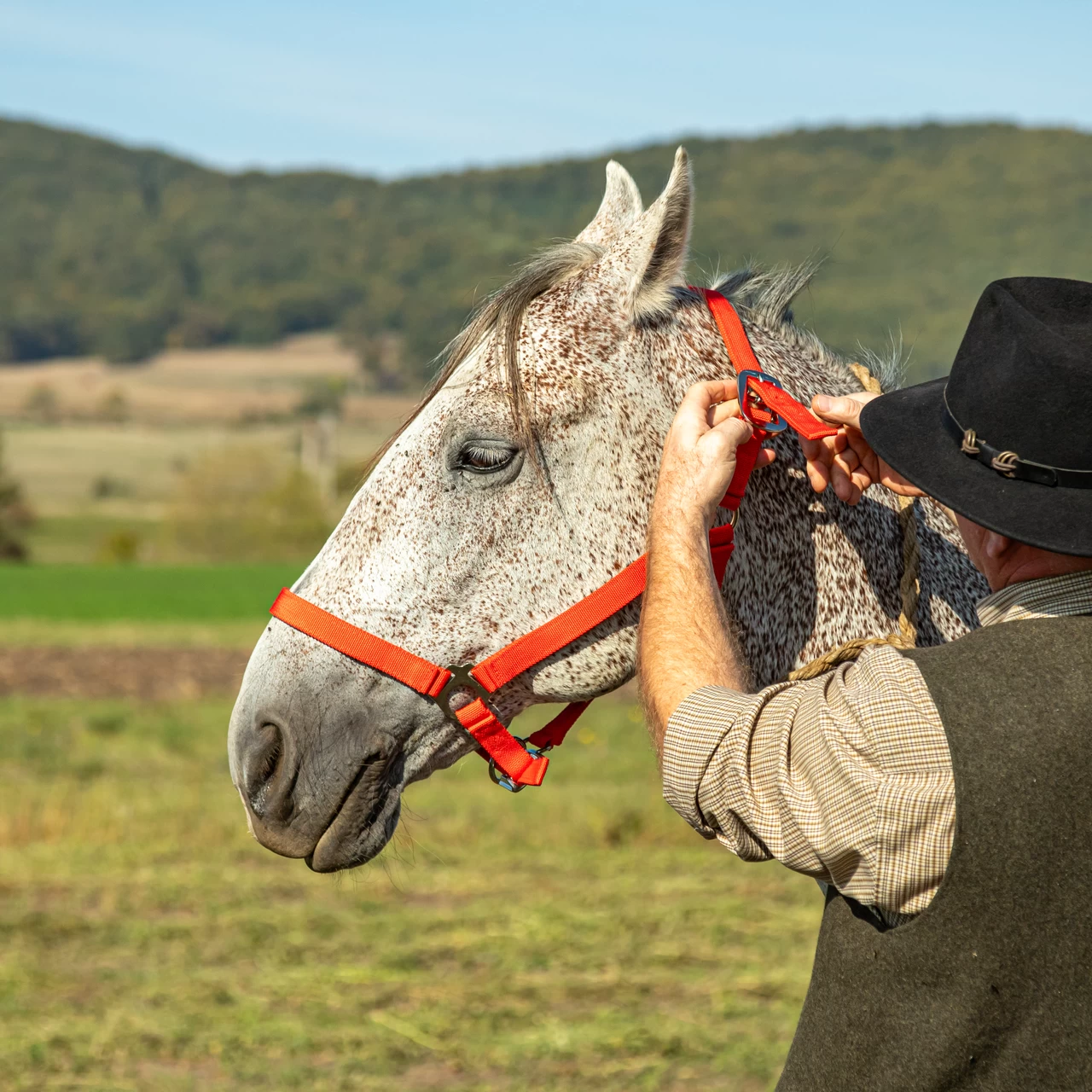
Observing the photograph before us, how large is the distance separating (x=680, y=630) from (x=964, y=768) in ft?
1.78

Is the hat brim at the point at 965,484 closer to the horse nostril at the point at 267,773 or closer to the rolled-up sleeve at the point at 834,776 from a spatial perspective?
the rolled-up sleeve at the point at 834,776

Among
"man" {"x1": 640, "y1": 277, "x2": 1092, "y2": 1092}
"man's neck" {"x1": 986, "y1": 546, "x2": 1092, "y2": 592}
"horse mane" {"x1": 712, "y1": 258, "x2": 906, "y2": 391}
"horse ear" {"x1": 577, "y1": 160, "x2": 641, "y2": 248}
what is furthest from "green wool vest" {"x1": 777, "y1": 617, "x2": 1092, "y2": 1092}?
"horse ear" {"x1": 577, "y1": 160, "x2": 641, "y2": 248}

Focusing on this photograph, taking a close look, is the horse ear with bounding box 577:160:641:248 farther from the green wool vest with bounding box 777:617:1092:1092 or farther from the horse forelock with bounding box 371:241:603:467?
the green wool vest with bounding box 777:617:1092:1092

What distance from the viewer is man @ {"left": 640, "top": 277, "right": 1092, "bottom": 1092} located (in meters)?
1.66

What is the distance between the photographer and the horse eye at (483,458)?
2264 mm

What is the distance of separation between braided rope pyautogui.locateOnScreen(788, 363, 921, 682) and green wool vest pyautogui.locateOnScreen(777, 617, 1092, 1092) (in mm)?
387

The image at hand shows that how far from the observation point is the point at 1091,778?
1.65 metres

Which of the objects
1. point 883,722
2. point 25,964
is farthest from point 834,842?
point 25,964

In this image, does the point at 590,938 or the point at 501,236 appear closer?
the point at 590,938

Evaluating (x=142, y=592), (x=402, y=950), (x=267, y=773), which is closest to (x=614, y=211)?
(x=267, y=773)

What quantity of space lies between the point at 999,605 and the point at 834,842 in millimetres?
485

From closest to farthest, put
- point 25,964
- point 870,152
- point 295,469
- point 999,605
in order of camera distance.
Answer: point 999,605 < point 25,964 < point 295,469 < point 870,152

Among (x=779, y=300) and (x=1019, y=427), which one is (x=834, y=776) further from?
(x=779, y=300)

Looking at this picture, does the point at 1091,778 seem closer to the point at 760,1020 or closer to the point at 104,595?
the point at 760,1020
